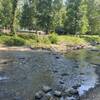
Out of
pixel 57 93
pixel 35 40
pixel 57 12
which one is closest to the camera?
pixel 57 93

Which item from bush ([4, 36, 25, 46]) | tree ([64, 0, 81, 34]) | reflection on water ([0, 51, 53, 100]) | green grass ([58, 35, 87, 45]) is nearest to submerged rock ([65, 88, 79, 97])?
reflection on water ([0, 51, 53, 100])

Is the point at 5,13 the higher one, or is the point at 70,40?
the point at 5,13

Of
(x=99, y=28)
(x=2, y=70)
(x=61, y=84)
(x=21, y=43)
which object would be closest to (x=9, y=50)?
(x=21, y=43)

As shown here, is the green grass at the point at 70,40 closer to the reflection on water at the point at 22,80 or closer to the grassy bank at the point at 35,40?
the grassy bank at the point at 35,40

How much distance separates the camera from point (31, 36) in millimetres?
76688

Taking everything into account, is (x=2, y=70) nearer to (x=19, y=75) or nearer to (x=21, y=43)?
(x=19, y=75)

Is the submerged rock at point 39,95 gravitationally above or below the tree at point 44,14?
below

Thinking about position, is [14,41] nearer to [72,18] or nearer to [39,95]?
[72,18]

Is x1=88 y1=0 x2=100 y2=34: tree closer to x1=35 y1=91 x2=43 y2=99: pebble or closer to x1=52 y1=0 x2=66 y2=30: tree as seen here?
x1=52 y1=0 x2=66 y2=30: tree

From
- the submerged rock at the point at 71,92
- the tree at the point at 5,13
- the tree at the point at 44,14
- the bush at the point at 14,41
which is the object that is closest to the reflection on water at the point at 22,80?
the submerged rock at the point at 71,92

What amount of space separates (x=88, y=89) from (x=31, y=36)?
47.8 m

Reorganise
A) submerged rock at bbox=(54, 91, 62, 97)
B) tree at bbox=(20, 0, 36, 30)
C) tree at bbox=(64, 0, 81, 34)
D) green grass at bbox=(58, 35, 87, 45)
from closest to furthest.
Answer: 1. submerged rock at bbox=(54, 91, 62, 97)
2. green grass at bbox=(58, 35, 87, 45)
3. tree at bbox=(20, 0, 36, 30)
4. tree at bbox=(64, 0, 81, 34)

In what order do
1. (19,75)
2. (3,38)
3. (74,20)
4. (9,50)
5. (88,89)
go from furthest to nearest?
(74,20) < (3,38) < (9,50) < (19,75) < (88,89)

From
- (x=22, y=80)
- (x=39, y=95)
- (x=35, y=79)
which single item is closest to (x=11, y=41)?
(x=35, y=79)
